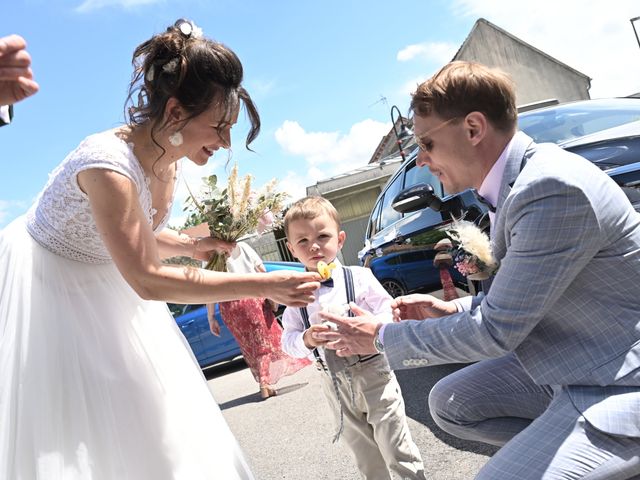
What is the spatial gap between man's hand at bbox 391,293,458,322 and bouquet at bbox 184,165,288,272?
1196mm

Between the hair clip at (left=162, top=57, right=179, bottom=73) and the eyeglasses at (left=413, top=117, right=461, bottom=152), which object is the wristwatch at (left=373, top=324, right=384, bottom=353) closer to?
the eyeglasses at (left=413, top=117, right=461, bottom=152)

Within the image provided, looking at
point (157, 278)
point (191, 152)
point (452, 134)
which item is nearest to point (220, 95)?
point (191, 152)

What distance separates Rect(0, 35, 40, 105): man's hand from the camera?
1449mm

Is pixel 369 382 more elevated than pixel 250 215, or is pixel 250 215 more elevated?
pixel 250 215

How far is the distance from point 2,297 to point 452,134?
1.80m

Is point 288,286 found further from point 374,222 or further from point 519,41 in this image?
point 519,41

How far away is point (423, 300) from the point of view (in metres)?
2.35

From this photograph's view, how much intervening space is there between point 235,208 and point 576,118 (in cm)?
262

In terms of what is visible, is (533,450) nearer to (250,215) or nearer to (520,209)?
(520,209)

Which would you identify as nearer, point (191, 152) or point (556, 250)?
point (556, 250)

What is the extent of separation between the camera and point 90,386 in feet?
6.72

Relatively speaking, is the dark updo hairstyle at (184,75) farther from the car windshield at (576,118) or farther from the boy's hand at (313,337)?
the car windshield at (576,118)

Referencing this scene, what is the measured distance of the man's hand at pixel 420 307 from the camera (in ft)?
7.75

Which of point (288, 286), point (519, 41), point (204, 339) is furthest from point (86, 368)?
point (519, 41)
